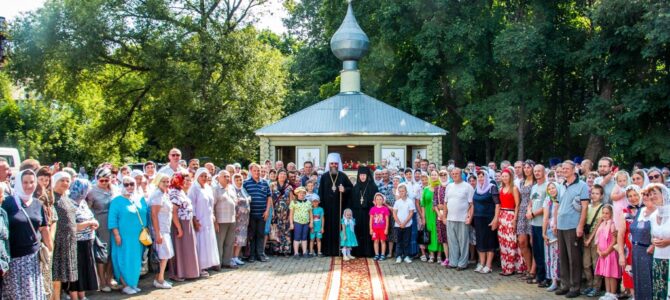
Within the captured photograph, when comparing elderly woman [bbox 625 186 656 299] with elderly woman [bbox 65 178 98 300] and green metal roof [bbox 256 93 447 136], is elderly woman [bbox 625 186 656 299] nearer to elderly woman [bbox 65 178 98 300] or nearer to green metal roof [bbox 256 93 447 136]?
elderly woman [bbox 65 178 98 300]

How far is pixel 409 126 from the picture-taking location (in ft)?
76.2

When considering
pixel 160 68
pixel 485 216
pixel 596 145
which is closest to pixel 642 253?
pixel 485 216

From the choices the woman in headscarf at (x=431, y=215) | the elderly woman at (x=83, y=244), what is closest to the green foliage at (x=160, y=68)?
the woman in headscarf at (x=431, y=215)

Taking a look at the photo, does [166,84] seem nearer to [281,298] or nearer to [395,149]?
[395,149]

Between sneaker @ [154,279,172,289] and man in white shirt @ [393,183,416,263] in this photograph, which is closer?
sneaker @ [154,279,172,289]

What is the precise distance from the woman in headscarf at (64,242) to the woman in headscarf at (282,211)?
561 centimetres

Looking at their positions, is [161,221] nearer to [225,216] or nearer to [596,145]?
[225,216]

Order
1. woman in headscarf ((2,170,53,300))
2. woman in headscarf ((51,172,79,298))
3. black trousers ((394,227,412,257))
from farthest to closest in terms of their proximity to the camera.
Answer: black trousers ((394,227,412,257)) → woman in headscarf ((51,172,79,298)) → woman in headscarf ((2,170,53,300))

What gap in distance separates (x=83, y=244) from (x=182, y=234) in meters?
1.90

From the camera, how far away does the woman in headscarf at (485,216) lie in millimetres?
12086

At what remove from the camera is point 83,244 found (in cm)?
934

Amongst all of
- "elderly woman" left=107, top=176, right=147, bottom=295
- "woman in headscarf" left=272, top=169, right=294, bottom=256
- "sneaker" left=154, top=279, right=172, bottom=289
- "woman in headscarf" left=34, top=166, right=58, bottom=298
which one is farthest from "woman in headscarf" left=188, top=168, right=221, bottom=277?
"woman in headscarf" left=34, top=166, right=58, bottom=298

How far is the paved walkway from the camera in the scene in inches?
391

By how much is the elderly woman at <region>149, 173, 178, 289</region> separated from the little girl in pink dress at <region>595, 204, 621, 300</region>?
21.2 feet
